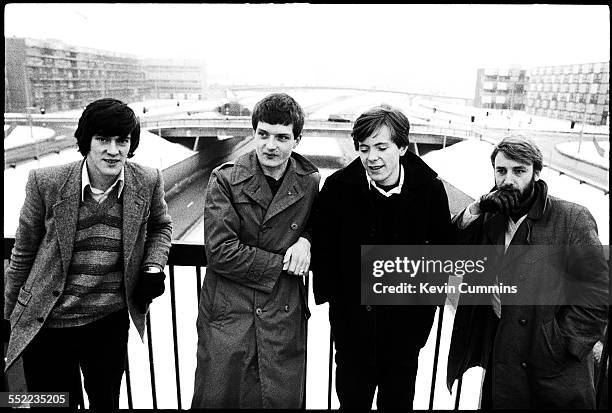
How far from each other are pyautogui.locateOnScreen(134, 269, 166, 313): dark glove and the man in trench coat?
0.16m

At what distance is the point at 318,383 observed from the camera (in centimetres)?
572

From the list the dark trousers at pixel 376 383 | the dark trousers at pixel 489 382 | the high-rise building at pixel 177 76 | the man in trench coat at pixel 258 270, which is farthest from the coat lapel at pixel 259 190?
the high-rise building at pixel 177 76

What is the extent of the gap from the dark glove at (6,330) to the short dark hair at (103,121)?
0.64m

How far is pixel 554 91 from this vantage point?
4777 millimetres

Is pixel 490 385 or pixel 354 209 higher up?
pixel 354 209

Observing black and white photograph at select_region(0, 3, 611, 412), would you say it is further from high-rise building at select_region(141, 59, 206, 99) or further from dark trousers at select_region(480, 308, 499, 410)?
high-rise building at select_region(141, 59, 206, 99)

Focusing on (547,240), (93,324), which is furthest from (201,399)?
(547,240)

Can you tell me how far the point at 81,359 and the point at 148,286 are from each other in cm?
35

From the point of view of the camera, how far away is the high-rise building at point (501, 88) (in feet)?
22.7

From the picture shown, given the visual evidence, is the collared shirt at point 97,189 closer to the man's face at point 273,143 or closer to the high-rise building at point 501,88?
the man's face at point 273,143

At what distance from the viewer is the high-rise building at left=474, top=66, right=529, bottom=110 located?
6918 millimetres

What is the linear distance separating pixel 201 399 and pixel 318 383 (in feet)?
15.3

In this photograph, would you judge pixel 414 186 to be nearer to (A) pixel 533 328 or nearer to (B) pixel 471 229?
(B) pixel 471 229

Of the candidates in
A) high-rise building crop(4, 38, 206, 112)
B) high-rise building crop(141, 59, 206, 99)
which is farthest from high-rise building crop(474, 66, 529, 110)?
high-rise building crop(4, 38, 206, 112)
